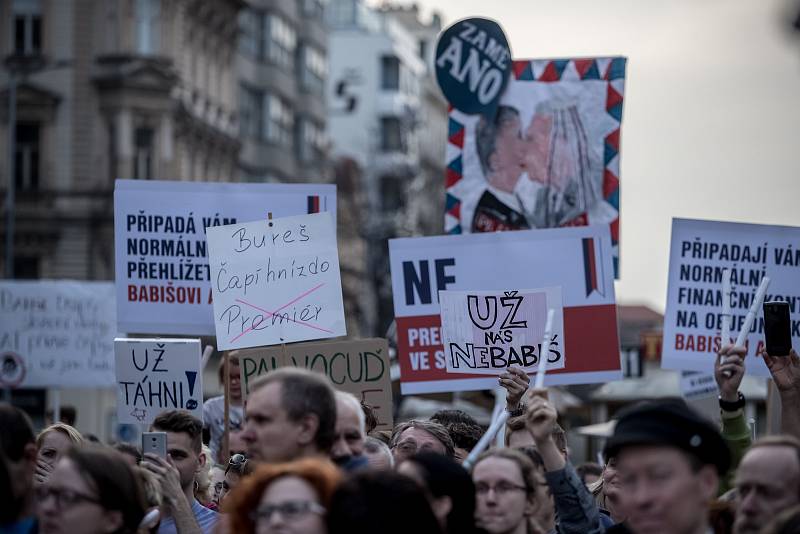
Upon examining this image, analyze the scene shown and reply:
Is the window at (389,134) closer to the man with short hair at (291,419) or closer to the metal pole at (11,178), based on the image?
the metal pole at (11,178)

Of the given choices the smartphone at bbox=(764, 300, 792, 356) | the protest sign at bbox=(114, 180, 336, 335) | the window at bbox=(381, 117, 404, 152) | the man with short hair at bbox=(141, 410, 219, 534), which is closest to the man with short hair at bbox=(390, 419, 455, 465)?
the man with short hair at bbox=(141, 410, 219, 534)

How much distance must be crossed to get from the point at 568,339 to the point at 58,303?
8.69 m

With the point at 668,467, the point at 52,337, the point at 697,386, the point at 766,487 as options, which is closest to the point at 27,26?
the point at 52,337

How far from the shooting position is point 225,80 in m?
57.2

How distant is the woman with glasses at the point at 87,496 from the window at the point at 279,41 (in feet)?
187

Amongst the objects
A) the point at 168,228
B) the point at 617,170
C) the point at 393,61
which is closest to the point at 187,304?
the point at 168,228

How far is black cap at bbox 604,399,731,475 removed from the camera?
5914 mm

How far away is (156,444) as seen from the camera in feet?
28.2

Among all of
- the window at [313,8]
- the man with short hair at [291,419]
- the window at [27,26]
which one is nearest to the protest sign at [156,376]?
the man with short hair at [291,419]

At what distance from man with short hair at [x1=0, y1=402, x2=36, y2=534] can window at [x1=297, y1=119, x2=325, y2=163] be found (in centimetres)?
6143

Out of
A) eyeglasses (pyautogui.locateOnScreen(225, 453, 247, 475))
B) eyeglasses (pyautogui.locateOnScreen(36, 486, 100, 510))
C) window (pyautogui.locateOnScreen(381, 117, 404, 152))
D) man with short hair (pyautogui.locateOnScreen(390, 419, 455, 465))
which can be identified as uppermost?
window (pyautogui.locateOnScreen(381, 117, 404, 152))

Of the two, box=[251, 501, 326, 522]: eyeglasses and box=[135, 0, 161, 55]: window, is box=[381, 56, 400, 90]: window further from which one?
box=[251, 501, 326, 522]: eyeglasses

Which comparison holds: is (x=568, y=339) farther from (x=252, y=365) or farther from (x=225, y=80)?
(x=225, y=80)

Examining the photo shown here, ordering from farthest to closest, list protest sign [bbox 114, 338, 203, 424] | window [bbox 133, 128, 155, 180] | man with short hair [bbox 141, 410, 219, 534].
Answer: window [bbox 133, 128, 155, 180] < protest sign [bbox 114, 338, 203, 424] < man with short hair [bbox 141, 410, 219, 534]
